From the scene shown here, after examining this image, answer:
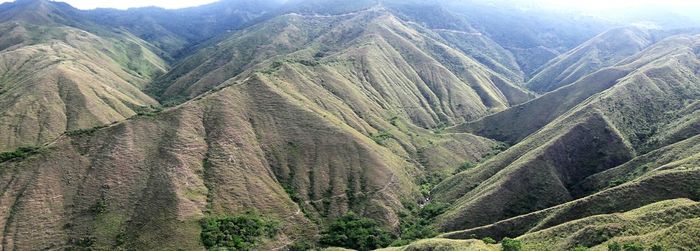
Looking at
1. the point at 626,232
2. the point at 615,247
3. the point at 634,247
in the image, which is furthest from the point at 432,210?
the point at 634,247

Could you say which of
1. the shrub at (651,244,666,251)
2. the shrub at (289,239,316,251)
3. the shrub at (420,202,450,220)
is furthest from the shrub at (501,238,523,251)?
the shrub at (420,202,450,220)

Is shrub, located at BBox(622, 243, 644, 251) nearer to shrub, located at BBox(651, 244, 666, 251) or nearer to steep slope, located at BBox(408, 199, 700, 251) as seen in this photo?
steep slope, located at BBox(408, 199, 700, 251)

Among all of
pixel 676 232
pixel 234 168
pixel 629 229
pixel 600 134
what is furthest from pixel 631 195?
pixel 234 168

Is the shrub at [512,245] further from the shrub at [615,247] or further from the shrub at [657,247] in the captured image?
the shrub at [657,247]

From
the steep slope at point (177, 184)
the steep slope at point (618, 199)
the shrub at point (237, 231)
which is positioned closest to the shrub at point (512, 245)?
the steep slope at point (618, 199)

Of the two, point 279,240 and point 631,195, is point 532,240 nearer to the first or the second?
point 631,195
